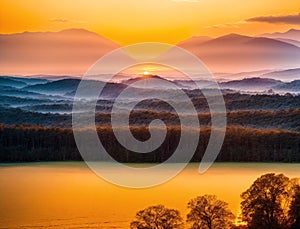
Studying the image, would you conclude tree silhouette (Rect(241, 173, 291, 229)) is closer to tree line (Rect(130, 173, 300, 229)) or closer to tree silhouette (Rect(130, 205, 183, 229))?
tree line (Rect(130, 173, 300, 229))

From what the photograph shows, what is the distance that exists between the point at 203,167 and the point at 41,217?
25.7 ft

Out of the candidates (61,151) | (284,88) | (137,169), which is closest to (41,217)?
(137,169)

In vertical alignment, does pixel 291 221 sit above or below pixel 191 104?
below

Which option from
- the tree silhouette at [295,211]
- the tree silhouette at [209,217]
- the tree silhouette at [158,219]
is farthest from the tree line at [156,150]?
the tree silhouette at [158,219]

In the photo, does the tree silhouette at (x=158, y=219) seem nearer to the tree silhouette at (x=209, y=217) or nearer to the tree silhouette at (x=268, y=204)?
the tree silhouette at (x=209, y=217)

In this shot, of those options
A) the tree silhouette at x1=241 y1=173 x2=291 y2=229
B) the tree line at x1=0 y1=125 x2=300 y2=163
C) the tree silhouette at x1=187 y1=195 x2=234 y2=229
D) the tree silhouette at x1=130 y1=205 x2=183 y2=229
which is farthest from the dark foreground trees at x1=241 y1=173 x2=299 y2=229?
the tree line at x1=0 y1=125 x2=300 y2=163

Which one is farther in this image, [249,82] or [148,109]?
[249,82]

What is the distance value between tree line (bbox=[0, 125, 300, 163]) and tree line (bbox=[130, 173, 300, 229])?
10.8 meters

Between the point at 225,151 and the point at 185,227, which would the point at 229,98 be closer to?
the point at 225,151

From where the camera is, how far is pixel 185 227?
883 cm

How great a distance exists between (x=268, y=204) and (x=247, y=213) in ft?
1.08

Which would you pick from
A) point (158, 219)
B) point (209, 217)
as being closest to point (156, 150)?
point (209, 217)

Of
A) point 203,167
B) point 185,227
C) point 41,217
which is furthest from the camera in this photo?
point 203,167

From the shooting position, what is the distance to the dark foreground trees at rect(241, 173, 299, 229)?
8.98 m
